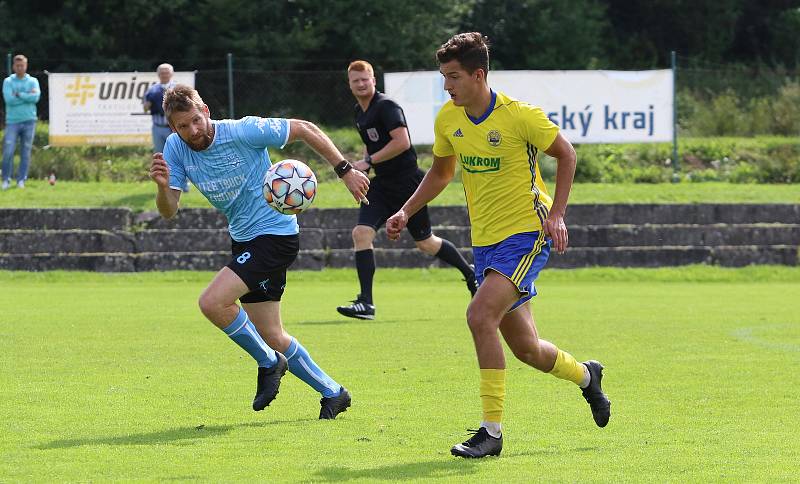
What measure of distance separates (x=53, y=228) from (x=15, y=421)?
11.5 meters

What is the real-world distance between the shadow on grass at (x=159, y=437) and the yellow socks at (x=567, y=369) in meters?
1.56

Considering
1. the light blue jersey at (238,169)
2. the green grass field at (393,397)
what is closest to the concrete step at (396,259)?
the green grass field at (393,397)

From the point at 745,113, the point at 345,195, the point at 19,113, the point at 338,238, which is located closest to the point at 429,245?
the point at 338,238

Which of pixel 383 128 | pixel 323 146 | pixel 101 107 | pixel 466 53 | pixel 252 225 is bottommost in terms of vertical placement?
pixel 252 225

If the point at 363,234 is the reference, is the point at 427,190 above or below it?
above

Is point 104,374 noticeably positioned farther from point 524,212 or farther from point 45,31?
point 45,31

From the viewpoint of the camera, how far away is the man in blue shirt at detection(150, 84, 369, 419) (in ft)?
23.6

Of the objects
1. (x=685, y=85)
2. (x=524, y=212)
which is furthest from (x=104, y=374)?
(x=685, y=85)

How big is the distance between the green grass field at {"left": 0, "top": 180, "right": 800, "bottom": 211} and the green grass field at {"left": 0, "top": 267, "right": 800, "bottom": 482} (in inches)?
176

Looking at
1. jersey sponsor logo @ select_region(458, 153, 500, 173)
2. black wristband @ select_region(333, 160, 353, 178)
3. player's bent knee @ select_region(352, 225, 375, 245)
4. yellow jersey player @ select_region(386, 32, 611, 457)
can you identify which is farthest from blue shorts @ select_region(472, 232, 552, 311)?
player's bent knee @ select_region(352, 225, 375, 245)

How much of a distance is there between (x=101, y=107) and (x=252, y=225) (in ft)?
47.8

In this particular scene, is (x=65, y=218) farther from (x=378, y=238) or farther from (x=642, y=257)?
(x=642, y=257)

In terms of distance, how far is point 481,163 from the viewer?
657 centimetres

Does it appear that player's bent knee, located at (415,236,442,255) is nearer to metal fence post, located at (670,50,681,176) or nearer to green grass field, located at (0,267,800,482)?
green grass field, located at (0,267,800,482)
